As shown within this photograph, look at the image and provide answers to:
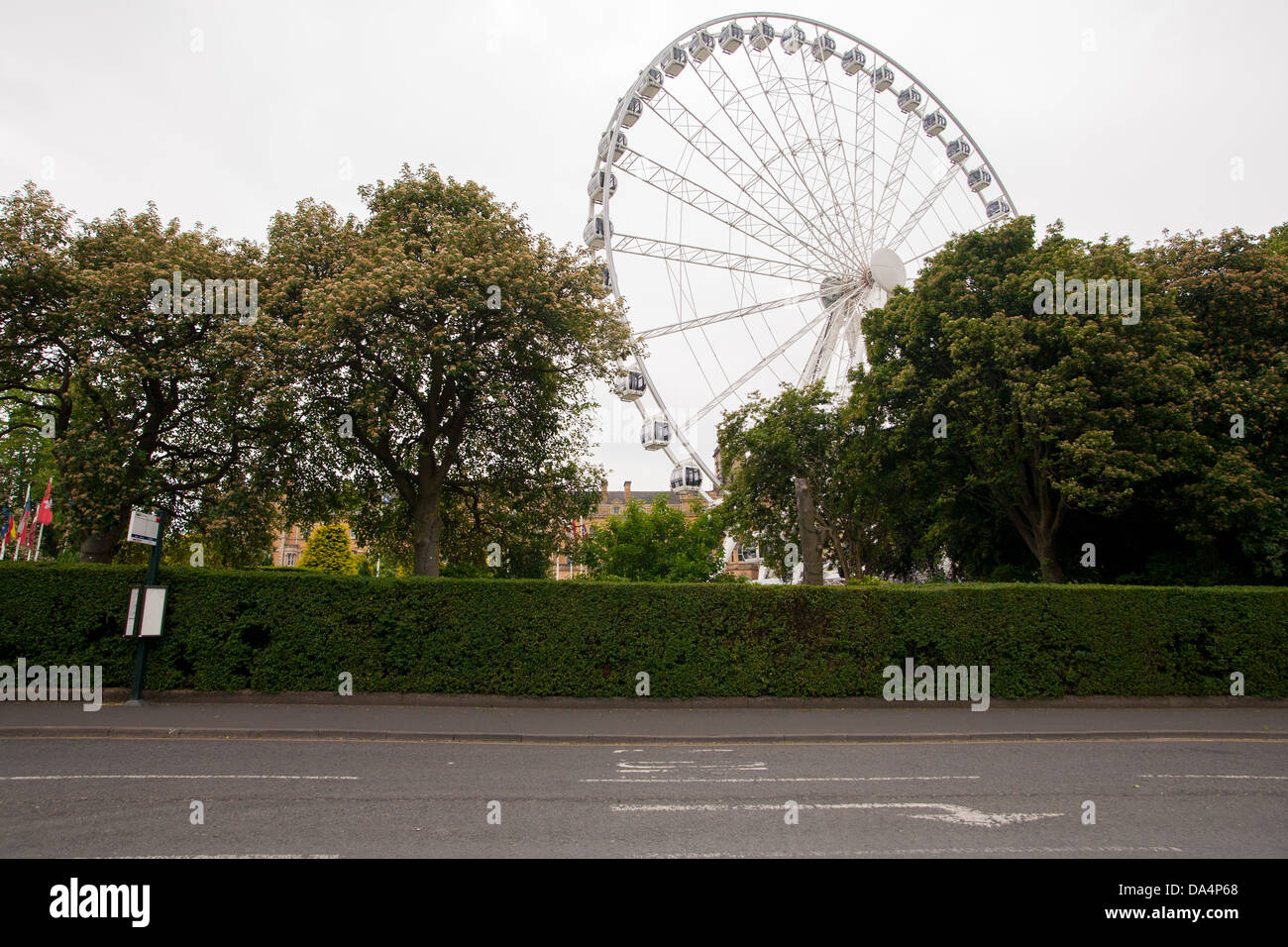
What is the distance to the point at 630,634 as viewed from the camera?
16781 mm

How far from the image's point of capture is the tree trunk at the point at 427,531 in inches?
755

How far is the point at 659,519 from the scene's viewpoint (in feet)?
156

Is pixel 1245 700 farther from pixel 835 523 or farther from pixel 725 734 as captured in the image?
pixel 835 523

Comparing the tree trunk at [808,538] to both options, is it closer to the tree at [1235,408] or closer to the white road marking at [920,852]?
the tree at [1235,408]

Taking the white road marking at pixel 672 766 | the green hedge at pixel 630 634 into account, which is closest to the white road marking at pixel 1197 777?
the white road marking at pixel 672 766

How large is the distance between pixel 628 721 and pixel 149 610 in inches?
357

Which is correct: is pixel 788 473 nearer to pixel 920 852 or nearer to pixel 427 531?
pixel 427 531

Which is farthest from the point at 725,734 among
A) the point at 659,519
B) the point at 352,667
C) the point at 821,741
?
the point at 659,519

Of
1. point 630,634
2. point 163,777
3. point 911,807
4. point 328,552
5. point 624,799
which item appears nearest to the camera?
point 911,807

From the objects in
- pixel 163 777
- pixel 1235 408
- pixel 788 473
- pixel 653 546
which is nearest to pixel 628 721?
pixel 163 777

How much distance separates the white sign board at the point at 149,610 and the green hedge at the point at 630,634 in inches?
33.4

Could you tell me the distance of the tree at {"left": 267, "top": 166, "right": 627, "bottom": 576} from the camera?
16547 millimetres

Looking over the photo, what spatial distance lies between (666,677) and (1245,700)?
13.3 m

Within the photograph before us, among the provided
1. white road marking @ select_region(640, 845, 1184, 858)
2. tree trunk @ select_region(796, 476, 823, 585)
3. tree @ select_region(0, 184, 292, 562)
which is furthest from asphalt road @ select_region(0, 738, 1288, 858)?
tree @ select_region(0, 184, 292, 562)
